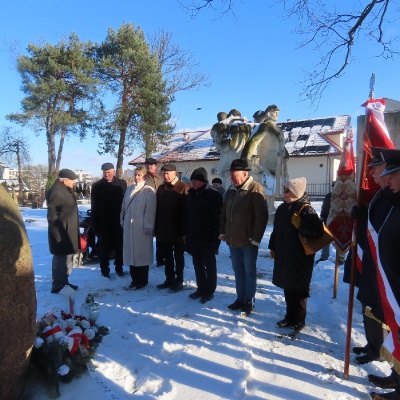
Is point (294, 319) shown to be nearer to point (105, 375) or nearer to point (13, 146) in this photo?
point (105, 375)

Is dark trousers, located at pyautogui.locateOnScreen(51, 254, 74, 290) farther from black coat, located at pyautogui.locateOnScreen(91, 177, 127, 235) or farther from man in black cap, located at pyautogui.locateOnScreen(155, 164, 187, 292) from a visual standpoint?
man in black cap, located at pyautogui.locateOnScreen(155, 164, 187, 292)

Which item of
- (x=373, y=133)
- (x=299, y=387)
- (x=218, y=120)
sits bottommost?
(x=299, y=387)

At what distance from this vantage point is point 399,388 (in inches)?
107

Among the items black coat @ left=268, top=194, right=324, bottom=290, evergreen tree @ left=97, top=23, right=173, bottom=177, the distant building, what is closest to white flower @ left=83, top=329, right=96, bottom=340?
black coat @ left=268, top=194, right=324, bottom=290

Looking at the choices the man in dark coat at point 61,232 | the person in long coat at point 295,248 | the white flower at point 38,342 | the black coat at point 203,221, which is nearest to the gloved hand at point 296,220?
the person in long coat at point 295,248

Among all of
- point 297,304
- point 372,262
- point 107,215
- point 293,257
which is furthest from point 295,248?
point 107,215

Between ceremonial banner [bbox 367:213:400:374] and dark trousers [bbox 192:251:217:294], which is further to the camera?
dark trousers [bbox 192:251:217:294]

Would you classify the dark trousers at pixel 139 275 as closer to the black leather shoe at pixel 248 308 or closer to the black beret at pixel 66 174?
the black beret at pixel 66 174

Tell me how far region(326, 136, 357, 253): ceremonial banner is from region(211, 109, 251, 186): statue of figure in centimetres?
613

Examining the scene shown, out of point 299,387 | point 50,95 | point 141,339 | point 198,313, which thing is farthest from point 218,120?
point 50,95

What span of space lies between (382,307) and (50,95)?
2138 cm

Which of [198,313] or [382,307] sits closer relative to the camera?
[382,307]

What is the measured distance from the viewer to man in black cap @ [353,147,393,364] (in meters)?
2.84

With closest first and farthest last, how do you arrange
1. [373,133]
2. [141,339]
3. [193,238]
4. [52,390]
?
1. [52,390]
2. [373,133]
3. [141,339]
4. [193,238]
